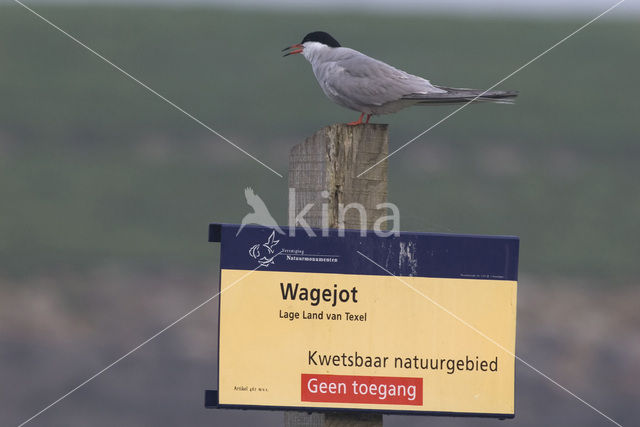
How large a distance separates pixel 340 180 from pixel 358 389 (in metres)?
0.91


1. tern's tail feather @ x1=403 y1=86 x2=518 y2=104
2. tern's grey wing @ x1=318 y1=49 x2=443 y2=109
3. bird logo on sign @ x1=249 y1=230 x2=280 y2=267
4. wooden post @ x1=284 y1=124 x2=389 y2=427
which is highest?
tern's grey wing @ x1=318 y1=49 x2=443 y2=109

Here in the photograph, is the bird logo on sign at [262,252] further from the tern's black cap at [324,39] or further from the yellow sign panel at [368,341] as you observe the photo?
the tern's black cap at [324,39]

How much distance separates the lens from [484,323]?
5891mm

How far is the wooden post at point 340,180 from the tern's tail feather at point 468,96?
42.7 inches

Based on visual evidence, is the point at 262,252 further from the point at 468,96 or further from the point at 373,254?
the point at 468,96

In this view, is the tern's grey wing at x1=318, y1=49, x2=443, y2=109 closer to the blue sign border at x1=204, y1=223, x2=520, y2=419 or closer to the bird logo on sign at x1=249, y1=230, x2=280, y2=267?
the blue sign border at x1=204, y1=223, x2=520, y2=419

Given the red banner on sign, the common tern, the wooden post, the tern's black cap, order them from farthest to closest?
the tern's black cap < the common tern < the wooden post < the red banner on sign

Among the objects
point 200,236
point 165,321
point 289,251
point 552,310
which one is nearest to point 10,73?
point 200,236

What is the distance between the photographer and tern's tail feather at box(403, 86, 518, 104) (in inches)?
279

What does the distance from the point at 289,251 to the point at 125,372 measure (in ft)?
46.2

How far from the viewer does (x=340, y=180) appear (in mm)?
6062

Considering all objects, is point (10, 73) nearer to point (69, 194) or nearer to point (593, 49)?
point (69, 194)

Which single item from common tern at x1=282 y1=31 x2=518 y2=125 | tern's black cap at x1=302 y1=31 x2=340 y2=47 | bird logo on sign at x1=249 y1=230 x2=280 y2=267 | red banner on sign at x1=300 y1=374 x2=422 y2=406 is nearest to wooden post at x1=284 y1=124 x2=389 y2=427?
red banner on sign at x1=300 y1=374 x2=422 y2=406

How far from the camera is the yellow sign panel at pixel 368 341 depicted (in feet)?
19.2
